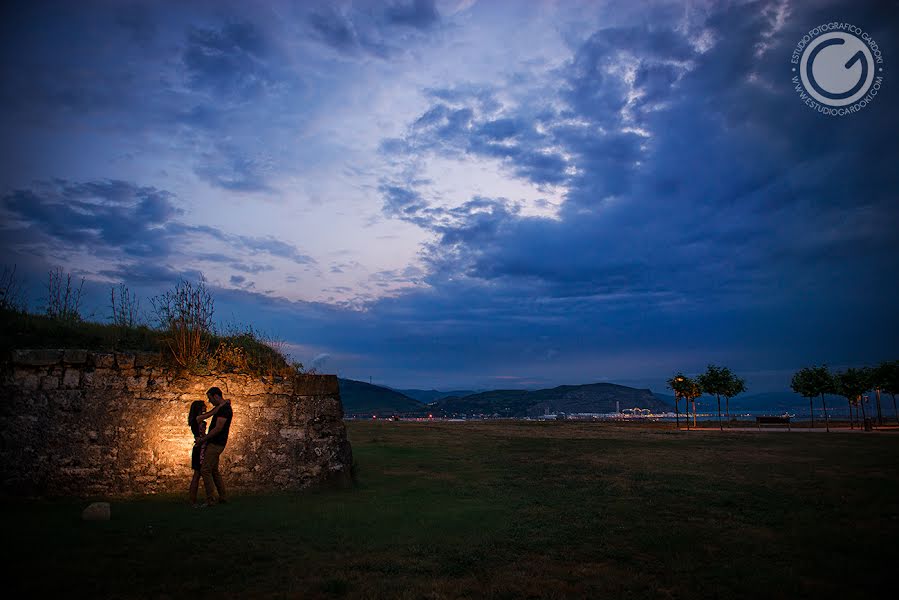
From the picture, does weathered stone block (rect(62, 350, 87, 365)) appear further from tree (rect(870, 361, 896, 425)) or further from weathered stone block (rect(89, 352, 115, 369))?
tree (rect(870, 361, 896, 425))

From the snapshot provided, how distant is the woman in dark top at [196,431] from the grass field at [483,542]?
2.04ft

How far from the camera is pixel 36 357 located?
10.4 meters

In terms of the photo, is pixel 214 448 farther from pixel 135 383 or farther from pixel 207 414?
pixel 135 383

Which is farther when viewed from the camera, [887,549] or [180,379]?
[180,379]

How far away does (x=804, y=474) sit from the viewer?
15820mm

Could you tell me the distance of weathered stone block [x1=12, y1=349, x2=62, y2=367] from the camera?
10336 millimetres

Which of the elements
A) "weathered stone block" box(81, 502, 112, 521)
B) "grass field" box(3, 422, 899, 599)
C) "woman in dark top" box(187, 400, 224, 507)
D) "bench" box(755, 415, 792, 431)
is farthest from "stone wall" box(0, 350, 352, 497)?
"bench" box(755, 415, 792, 431)

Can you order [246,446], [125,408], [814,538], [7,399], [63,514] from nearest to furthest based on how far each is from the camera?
[814,538], [63,514], [7,399], [125,408], [246,446]

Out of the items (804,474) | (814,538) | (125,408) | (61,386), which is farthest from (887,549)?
(61,386)

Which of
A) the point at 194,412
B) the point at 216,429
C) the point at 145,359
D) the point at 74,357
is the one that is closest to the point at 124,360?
the point at 145,359

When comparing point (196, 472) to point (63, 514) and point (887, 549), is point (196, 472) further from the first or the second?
point (887, 549)

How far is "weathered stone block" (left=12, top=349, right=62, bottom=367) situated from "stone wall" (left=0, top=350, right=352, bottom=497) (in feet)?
0.06

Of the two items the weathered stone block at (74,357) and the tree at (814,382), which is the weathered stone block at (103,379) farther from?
the tree at (814,382)

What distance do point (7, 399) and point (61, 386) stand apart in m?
0.97
